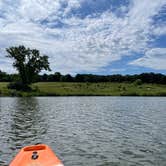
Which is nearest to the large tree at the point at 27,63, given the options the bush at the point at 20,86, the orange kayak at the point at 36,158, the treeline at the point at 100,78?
the bush at the point at 20,86

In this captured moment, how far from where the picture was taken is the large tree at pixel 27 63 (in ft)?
283

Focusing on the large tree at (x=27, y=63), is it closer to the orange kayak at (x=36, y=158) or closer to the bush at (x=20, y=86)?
the bush at (x=20, y=86)

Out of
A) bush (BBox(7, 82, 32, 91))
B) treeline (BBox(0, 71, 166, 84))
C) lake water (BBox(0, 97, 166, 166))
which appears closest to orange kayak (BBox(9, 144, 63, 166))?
lake water (BBox(0, 97, 166, 166))

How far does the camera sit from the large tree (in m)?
86.2

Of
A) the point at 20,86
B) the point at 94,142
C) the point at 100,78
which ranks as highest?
the point at 100,78

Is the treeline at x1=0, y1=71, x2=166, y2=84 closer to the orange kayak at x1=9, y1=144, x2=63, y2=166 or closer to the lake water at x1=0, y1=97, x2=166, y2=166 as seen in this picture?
the lake water at x1=0, y1=97, x2=166, y2=166

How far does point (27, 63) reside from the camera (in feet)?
287

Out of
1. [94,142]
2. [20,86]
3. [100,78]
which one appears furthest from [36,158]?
[100,78]

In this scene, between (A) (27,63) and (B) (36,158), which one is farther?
(A) (27,63)

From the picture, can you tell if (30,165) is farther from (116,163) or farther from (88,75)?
(88,75)

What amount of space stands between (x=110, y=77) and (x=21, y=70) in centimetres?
6645

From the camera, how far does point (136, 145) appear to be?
16.8 meters

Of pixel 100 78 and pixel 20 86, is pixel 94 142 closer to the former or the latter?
pixel 20 86

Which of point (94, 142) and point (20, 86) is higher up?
point (20, 86)
